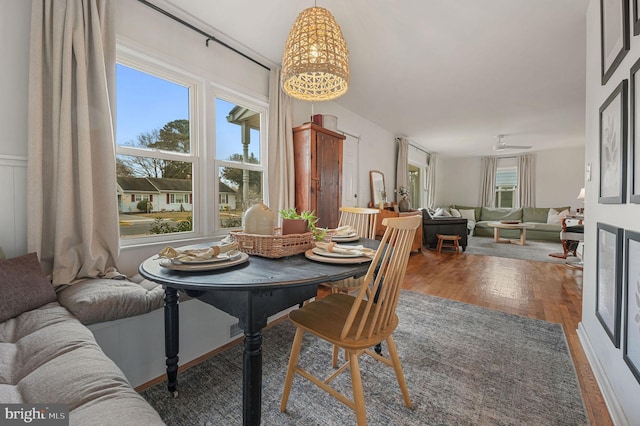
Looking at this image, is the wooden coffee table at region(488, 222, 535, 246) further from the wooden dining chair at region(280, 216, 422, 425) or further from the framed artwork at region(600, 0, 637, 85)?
the wooden dining chair at region(280, 216, 422, 425)

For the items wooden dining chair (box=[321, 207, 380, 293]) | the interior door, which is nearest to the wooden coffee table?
the interior door

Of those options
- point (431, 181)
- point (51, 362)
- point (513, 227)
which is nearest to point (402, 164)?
point (431, 181)

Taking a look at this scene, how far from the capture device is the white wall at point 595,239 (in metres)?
1.17

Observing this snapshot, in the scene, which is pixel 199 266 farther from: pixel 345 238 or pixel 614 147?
pixel 614 147

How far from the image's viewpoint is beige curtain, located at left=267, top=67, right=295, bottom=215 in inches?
113

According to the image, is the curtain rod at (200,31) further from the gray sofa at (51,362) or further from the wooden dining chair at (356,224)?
the gray sofa at (51,362)

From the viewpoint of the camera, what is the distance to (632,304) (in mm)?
1147

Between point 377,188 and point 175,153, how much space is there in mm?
3727

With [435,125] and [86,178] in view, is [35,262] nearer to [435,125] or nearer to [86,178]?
[86,178]

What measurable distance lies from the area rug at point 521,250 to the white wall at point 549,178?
1.74 meters

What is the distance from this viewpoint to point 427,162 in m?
7.88

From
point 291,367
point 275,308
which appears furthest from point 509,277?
point 275,308

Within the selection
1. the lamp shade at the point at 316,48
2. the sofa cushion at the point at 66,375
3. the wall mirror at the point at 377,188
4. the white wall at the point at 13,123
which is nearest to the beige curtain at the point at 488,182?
the wall mirror at the point at 377,188

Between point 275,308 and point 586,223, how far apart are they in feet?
7.98
